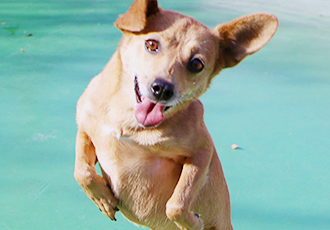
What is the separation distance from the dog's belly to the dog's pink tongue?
208 millimetres

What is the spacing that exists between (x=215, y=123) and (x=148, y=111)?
7.78 feet

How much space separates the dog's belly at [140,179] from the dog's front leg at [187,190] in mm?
122

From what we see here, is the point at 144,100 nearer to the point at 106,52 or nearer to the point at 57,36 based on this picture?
the point at 106,52

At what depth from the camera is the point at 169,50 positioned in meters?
2.04

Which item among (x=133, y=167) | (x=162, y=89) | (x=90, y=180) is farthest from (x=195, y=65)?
(x=90, y=180)

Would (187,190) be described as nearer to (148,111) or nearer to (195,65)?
(148,111)

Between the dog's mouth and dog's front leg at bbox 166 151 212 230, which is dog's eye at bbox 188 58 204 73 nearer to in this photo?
the dog's mouth

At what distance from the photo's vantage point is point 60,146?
385 cm

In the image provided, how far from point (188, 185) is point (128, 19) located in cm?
86

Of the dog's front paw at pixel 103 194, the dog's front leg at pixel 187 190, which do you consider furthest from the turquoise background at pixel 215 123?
the dog's front leg at pixel 187 190

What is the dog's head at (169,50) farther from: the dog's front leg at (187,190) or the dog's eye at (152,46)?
the dog's front leg at (187,190)

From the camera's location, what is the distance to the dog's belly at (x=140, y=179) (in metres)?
2.18

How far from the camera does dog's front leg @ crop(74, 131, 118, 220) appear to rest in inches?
86.0

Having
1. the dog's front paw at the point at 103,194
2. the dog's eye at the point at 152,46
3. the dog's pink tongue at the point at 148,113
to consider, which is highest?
the dog's eye at the point at 152,46
